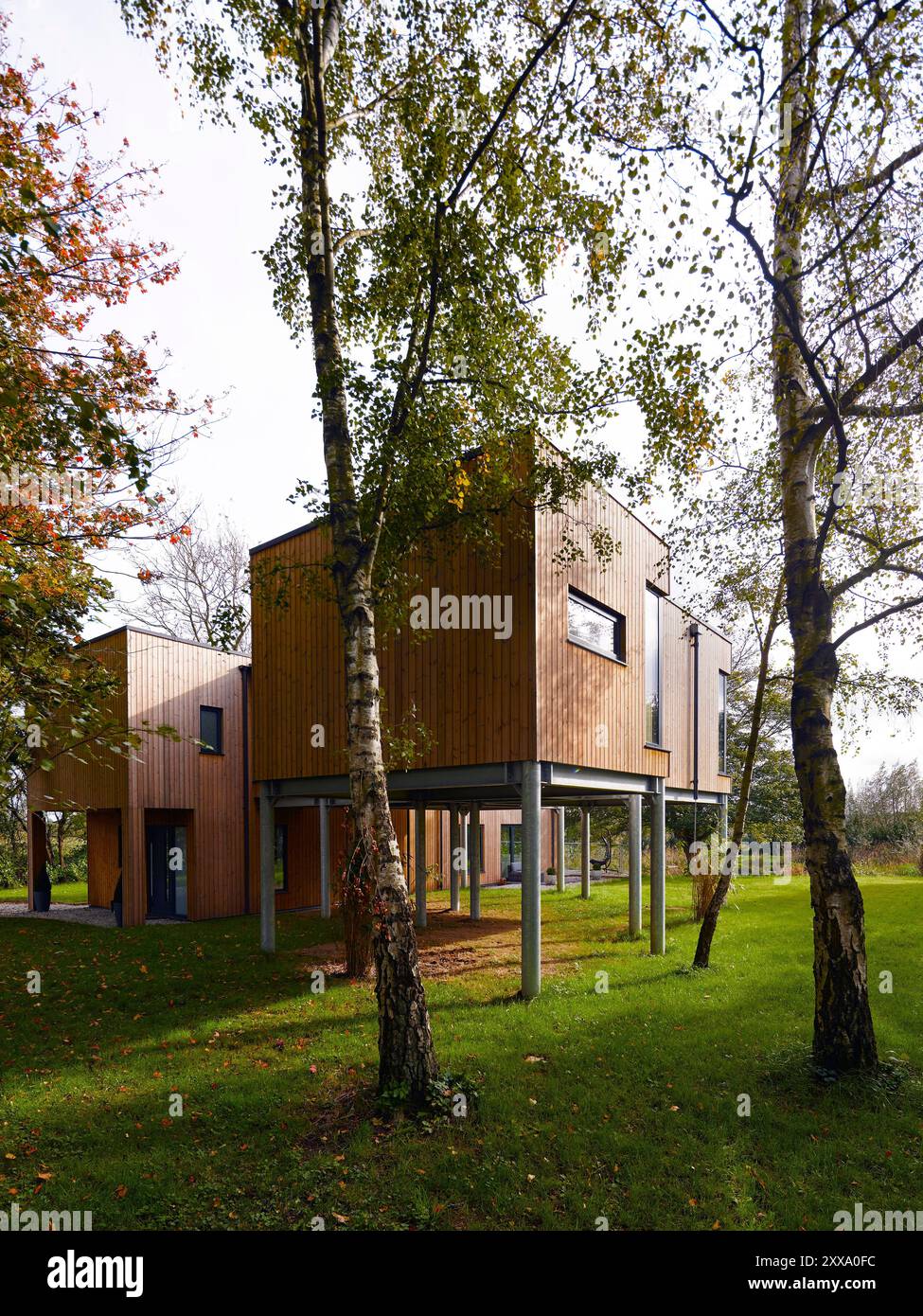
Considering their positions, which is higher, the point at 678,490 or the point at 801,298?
the point at 801,298

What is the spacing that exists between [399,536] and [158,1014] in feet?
20.8

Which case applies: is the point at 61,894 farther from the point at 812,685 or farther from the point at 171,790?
the point at 812,685

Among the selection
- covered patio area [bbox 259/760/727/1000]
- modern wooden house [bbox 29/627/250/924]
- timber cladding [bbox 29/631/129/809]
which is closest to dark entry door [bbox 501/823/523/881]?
covered patio area [bbox 259/760/727/1000]

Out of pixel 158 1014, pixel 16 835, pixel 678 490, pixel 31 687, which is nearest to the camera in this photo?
pixel 31 687

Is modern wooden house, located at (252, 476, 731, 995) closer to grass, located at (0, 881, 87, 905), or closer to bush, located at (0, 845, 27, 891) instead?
grass, located at (0, 881, 87, 905)

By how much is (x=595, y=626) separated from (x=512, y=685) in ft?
8.94

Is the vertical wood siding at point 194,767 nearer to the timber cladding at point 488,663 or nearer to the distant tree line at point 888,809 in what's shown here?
the timber cladding at point 488,663

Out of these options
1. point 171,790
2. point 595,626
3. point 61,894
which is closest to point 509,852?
point 171,790

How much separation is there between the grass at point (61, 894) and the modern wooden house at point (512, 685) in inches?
412

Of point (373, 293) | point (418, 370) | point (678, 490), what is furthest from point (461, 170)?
point (678, 490)

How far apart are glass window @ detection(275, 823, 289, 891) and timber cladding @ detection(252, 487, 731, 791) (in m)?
7.41

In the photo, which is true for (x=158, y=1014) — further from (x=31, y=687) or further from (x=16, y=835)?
(x=16, y=835)

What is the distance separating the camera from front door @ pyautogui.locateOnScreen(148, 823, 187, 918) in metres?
17.8

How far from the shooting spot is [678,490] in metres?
7.82
